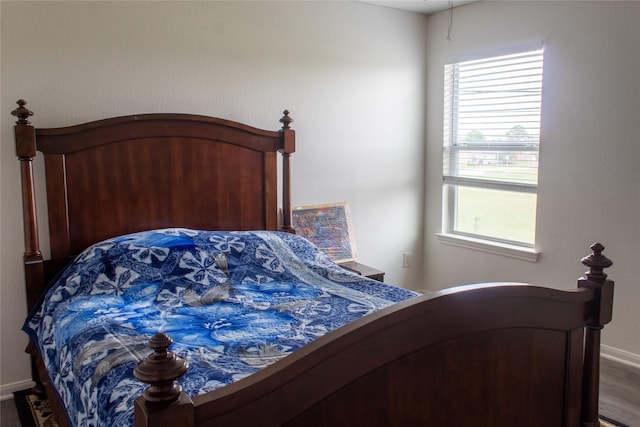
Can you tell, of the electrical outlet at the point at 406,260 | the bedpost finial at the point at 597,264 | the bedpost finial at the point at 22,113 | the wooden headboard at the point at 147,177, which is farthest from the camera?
the electrical outlet at the point at 406,260

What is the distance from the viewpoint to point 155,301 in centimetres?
232

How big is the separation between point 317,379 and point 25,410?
2001 millimetres

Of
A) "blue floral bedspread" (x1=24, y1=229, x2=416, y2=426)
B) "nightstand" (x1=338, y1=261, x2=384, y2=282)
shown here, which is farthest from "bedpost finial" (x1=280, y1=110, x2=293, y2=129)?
"nightstand" (x1=338, y1=261, x2=384, y2=282)

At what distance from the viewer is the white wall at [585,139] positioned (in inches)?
116

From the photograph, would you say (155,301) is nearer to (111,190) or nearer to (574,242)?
(111,190)

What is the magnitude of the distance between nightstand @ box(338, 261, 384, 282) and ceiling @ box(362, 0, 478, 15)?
177 cm

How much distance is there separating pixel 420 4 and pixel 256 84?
1331 mm

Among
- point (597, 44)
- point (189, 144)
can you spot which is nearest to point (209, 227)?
point (189, 144)

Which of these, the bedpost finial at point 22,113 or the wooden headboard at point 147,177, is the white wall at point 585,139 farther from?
the bedpost finial at point 22,113

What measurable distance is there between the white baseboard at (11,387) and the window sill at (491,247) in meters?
2.80

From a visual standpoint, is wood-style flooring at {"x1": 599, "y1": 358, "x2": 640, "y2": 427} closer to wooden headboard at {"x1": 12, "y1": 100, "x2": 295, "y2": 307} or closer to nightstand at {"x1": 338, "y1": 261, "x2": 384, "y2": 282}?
nightstand at {"x1": 338, "y1": 261, "x2": 384, "y2": 282}

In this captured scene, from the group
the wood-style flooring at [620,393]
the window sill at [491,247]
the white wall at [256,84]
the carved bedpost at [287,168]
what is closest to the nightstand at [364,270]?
the white wall at [256,84]

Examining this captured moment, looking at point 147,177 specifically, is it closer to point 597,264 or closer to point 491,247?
point 597,264

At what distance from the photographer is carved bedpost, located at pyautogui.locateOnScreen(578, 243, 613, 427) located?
1.80 meters
